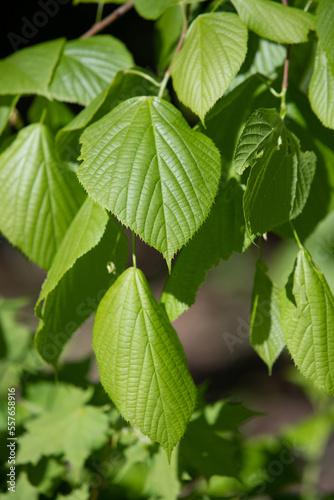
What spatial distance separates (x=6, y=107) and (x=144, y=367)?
0.62 m

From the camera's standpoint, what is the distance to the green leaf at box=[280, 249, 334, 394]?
2.43 ft

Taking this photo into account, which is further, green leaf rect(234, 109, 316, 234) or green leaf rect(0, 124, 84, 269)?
green leaf rect(0, 124, 84, 269)

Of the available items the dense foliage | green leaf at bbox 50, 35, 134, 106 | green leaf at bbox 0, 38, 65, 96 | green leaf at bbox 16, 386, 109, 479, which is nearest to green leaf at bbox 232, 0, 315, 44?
the dense foliage

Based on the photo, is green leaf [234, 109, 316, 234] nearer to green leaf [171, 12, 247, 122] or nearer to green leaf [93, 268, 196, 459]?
green leaf [171, 12, 247, 122]

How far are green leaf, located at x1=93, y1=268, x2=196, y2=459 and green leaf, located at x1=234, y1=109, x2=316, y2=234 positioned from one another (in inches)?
7.8

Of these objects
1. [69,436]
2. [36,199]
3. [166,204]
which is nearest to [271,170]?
[166,204]

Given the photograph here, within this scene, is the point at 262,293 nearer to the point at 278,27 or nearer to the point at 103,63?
the point at 278,27

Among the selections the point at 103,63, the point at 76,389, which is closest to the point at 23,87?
the point at 103,63

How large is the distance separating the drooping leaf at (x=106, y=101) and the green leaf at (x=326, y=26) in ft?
1.05

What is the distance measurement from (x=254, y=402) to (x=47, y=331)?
2848mm

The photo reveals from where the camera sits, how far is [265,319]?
0.85 m

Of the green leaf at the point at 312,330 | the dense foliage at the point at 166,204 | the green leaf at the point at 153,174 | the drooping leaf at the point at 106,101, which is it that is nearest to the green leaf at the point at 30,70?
the dense foliage at the point at 166,204

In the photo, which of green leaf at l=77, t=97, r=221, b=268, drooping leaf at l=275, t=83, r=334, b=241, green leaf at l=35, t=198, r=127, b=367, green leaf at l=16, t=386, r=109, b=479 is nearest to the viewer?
green leaf at l=77, t=97, r=221, b=268

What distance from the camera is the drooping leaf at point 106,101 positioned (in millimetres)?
831
